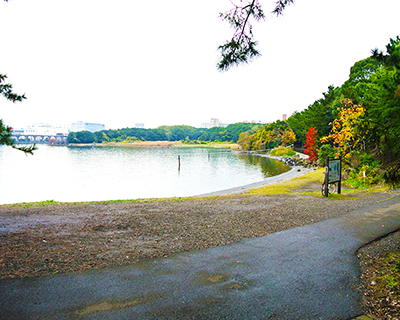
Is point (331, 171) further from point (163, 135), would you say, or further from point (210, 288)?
point (163, 135)

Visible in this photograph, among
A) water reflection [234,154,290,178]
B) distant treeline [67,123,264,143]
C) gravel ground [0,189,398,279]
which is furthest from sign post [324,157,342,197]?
distant treeline [67,123,264,143]

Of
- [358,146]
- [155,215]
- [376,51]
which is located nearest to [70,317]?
[155,215]

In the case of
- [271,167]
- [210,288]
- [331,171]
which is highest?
[331,171]

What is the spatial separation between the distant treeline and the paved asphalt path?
141 meters

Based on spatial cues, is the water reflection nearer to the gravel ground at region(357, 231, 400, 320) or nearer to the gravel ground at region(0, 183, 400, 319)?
the gravel ground at region(0, 183, 400, 319)

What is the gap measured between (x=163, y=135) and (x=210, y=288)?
570 ft

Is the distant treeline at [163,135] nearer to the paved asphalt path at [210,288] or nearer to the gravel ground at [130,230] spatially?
the gravel ground at [130,230]

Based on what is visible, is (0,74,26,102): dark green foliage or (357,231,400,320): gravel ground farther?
(0,74,26,102): dark green foliage

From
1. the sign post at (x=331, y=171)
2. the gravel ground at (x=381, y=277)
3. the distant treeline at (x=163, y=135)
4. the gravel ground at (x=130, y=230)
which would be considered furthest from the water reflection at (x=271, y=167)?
the distant treeline at (x=163, y=135)

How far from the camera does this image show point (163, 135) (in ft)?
575

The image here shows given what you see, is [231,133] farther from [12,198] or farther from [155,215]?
[155,215]

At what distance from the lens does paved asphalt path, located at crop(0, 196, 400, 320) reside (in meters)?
3.27

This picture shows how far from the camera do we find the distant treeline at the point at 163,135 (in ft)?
500

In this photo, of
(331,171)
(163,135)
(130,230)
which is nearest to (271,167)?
(331,171)
